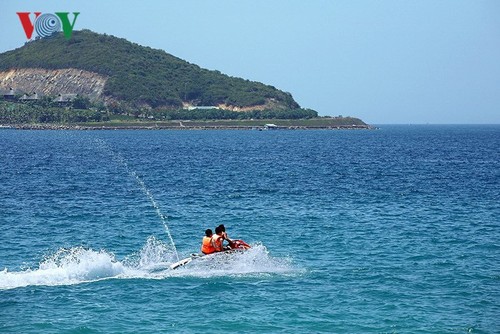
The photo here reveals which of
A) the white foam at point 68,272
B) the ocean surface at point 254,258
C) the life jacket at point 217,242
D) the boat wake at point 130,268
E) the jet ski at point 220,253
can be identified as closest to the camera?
the ocean surface at point 254,258

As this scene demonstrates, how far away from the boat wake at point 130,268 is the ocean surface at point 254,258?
0.06m

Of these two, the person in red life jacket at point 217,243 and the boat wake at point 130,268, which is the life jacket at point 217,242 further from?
the boat wake at point 130,268

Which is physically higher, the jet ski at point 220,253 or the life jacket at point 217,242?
the life jacket at point 217,242

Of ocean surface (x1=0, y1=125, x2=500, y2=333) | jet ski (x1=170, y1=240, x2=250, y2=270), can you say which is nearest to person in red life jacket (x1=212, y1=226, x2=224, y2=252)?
jet ski (x1=170, y1=240, x2=250, y2=270)

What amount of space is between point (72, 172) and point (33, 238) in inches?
1562

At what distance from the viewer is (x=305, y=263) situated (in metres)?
31.6

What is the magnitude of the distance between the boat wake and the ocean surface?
0.19 ft

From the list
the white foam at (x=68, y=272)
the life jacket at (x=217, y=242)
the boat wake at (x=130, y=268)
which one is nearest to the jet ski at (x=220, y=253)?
the boat wake at (x=130, y=268)

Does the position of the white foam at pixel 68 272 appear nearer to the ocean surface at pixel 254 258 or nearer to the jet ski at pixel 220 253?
the ocean surface at pixel 254 258

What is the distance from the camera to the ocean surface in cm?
2373

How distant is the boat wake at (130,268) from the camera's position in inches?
1105

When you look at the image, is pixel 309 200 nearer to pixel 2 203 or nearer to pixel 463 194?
pixel 463 194

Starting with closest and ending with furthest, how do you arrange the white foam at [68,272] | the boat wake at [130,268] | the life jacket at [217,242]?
the white foam at [68,272] → the boat wake at [130,268] → the life jacket at [217,242]

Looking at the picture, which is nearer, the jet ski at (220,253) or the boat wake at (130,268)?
the boat wake at (130,268)
